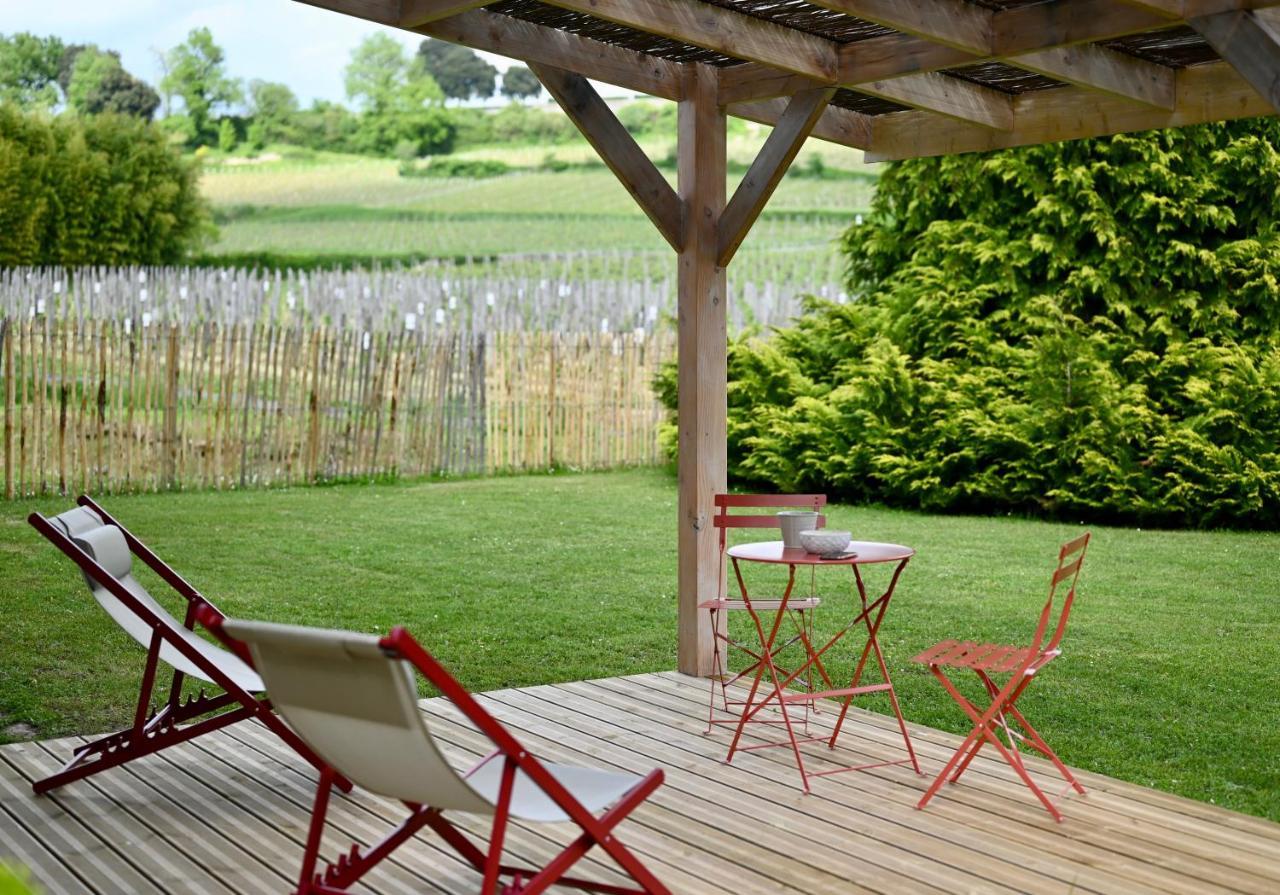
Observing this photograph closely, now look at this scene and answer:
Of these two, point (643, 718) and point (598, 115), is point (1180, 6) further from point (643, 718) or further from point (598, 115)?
point (643, 718)

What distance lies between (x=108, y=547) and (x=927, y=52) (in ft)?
10.6

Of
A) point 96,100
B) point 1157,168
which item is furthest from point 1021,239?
point 96,100

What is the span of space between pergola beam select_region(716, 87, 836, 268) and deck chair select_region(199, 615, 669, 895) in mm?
2760

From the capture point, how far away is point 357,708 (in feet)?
8.71

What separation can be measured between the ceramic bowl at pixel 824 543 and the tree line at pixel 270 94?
39723mm

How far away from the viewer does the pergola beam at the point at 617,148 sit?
16.9ft

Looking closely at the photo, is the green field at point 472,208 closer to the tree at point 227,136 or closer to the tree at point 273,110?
the tree at point 273,110

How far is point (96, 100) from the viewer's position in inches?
1660

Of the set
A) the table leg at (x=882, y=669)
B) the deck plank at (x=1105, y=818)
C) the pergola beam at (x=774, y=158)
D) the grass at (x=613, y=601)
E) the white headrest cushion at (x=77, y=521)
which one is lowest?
the grass at (x=613, y=601)

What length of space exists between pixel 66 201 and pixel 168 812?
90.5 feet

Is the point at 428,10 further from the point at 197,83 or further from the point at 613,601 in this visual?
the point at 197,83

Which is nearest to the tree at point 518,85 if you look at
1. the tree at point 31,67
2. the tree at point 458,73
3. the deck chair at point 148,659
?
the tree at point 458,73

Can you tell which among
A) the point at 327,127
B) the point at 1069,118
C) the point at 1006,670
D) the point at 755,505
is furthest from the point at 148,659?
the point at 327,127

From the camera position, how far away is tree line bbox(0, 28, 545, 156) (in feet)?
138
